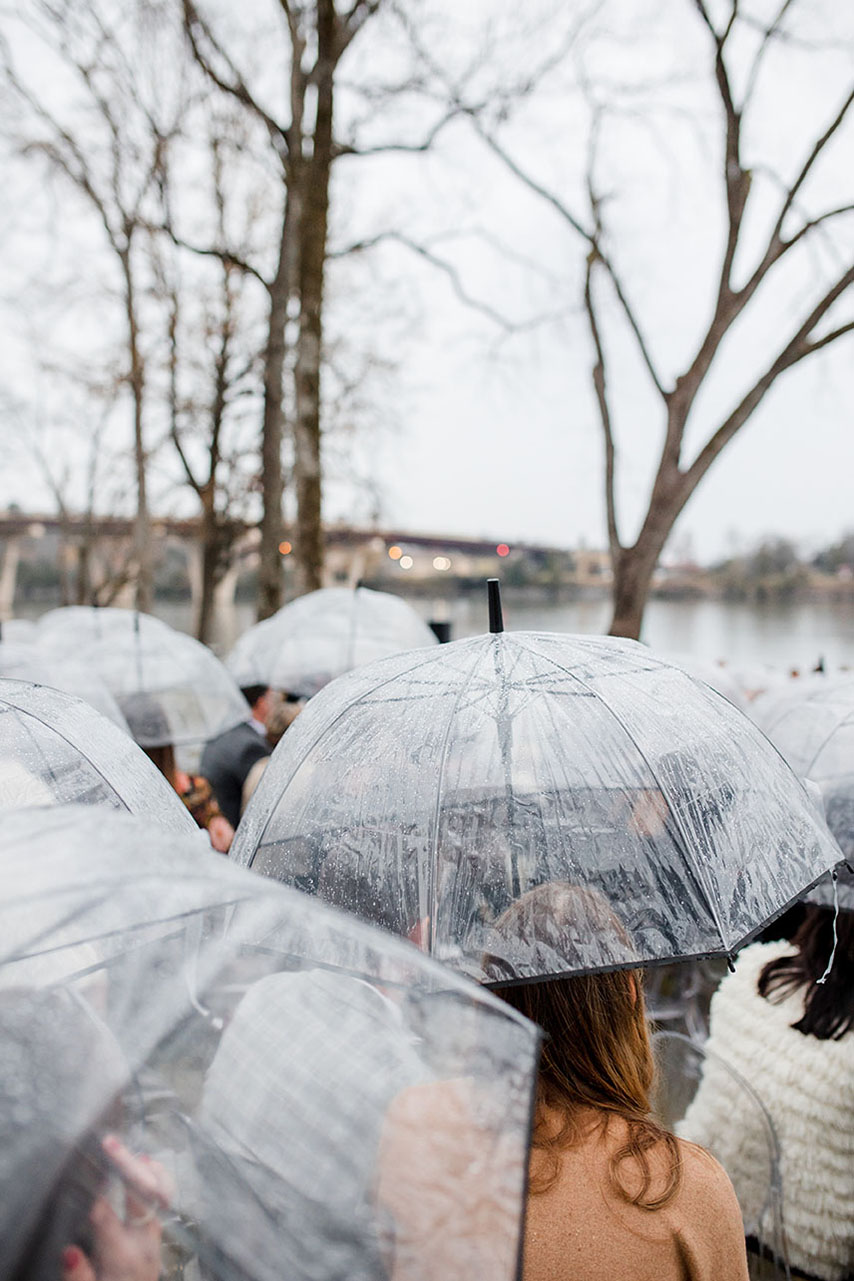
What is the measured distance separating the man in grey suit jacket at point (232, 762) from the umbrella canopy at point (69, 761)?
9.17 ft

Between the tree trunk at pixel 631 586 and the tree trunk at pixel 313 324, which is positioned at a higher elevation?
the tree trunk at pixel 313 324

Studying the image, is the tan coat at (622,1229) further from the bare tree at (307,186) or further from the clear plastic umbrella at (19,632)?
the clear plastic umbrella at (19,632)

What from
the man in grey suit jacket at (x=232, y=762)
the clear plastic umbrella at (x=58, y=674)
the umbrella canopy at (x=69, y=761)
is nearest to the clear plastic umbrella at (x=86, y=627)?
the man in grey suit jacket at (x=232, y=762)

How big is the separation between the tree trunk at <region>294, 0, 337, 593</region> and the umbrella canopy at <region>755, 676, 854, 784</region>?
6236 mm

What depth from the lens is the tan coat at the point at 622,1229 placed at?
55.5 inches

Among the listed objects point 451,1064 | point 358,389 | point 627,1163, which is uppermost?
point 358,389

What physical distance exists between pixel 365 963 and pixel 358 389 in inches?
732

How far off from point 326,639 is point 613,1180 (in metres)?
5.71

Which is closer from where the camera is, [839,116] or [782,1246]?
[782,1246]

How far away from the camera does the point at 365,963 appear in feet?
3.60

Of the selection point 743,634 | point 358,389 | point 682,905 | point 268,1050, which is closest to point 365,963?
point 268,1050

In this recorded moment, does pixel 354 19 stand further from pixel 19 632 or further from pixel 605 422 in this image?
pixel 19 632

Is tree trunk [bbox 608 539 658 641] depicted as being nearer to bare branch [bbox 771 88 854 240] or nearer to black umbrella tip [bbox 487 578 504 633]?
bare branch [bbox 771 88 854 240]

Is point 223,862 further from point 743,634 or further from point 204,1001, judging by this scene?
point 743,634
